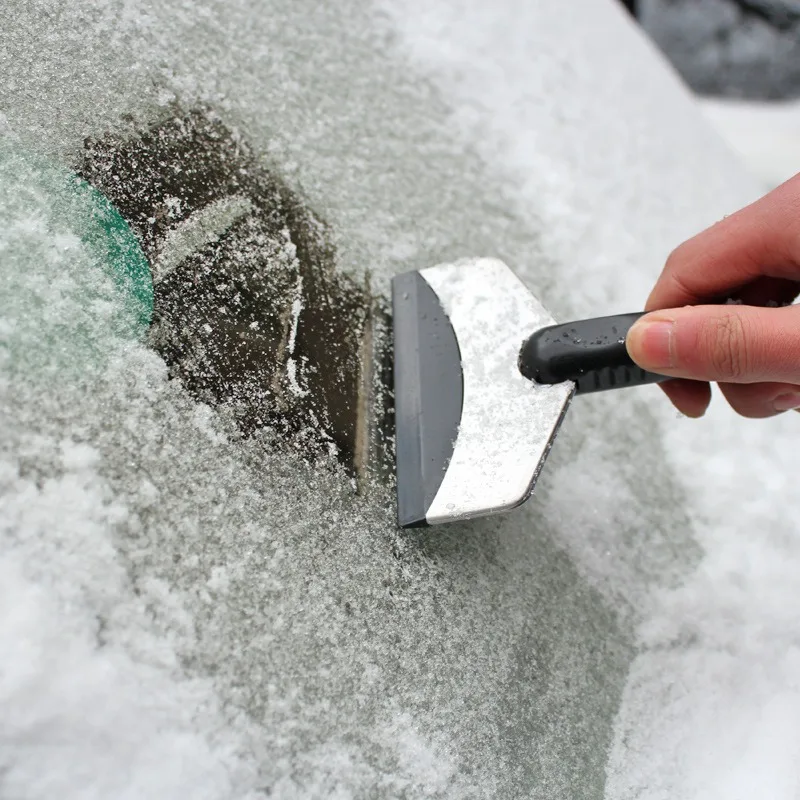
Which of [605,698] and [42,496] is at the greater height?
[42,496]

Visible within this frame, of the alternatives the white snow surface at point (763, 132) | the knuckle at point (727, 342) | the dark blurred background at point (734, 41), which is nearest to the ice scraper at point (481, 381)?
the knuckle at point (727, 342)

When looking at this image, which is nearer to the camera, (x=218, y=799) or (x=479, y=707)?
(x=218, y=799)

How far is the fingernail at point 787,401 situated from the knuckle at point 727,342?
320mm

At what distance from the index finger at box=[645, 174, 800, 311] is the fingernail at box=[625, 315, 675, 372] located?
23 centimetres

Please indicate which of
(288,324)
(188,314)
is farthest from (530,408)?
(188,314)

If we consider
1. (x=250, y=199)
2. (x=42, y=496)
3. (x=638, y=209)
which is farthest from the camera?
(x=638, y=209)

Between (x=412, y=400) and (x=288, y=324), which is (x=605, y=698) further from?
(x=288, y=324)

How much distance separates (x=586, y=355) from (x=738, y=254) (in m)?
0.29

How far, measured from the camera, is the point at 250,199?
967mm

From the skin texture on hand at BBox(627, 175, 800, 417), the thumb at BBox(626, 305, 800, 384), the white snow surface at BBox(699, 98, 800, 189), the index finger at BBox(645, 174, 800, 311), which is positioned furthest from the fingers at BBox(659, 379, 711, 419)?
the white snow surface at BBox(699, 98, 800, 189)

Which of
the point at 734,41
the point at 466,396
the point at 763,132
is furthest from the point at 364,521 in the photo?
the point at 734,41

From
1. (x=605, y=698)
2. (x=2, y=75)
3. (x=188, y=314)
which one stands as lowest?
(x=605, y=698)

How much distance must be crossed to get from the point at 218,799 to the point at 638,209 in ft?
3.77

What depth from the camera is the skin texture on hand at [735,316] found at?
80 centimetres
